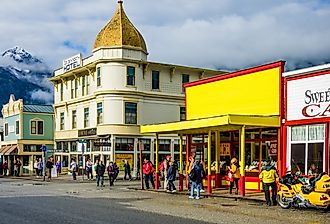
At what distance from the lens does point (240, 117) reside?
22.5 meters

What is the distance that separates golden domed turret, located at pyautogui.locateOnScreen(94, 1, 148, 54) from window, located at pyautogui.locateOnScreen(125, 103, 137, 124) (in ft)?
15.3

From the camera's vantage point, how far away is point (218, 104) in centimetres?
2750

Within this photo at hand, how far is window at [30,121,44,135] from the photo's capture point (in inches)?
2324

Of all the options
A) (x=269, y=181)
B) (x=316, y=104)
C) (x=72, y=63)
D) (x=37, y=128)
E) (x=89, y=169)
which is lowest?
(x=89, y=169)

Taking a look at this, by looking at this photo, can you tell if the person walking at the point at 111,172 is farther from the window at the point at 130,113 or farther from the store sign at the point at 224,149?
the window at the point at 130,113

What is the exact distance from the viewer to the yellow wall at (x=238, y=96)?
2439cm

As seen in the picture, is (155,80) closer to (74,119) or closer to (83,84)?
(83,84)

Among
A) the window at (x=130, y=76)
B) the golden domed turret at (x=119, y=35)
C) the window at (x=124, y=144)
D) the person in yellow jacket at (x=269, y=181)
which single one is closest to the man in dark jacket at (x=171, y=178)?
the person in yellow jacket at (x=269, y=181)

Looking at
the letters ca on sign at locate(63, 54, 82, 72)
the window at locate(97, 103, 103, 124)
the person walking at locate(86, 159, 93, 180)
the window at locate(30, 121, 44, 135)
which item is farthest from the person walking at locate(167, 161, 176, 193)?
the window at locate(30, 121, 44, 135)

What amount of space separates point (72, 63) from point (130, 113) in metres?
9.31

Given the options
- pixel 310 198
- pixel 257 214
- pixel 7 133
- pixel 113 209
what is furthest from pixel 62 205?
pixel 7 133

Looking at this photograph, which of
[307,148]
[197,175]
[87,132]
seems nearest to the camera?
[307,148]

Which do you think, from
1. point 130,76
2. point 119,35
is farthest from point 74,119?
point 119,35

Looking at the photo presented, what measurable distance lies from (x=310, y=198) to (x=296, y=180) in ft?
3.27
